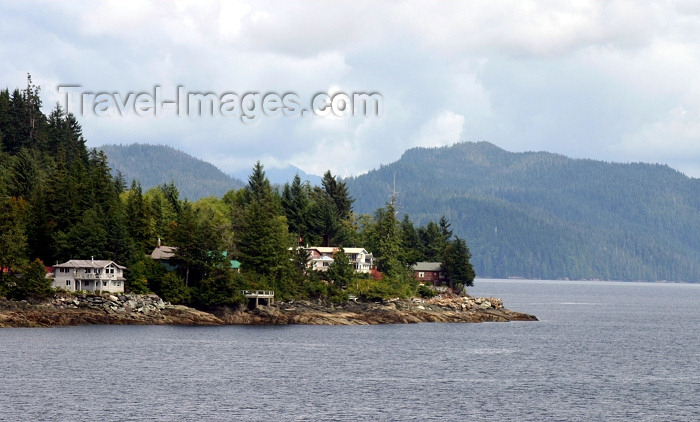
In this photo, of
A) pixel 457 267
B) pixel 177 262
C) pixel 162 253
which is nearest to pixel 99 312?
pixel 177 262

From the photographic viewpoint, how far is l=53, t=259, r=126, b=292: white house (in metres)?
122

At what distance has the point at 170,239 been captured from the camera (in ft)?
454

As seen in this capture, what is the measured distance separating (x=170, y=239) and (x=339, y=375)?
6057 centimetres

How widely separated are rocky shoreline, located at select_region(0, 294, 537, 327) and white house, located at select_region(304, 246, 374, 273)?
44.5 feet

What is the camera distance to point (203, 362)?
3556 inches

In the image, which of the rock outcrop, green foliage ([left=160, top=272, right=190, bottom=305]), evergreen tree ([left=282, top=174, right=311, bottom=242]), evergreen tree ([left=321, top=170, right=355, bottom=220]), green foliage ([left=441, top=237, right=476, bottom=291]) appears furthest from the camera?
evergreen tree ([left=321, top=170, right=355, bottom=220])

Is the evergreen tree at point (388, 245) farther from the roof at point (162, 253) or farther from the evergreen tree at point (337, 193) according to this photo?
the roof at point (162, 253)

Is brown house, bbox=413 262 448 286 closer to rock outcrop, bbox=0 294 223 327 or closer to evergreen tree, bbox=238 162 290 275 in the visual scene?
evergreen tree, bbox=238 162 290 275

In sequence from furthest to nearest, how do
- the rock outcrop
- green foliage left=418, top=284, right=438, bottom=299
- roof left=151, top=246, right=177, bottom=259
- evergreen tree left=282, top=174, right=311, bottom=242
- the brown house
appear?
the brown house, evergreen tree left=282, top=174, right=311, bottom=242, green foliage left=418, top=284, right=438, bottom=299, roof left=151, top=246, right=177, bottom=259, the rock outcrop

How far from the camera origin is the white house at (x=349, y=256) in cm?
15550

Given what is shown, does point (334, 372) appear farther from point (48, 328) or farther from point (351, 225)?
point (351, 225)

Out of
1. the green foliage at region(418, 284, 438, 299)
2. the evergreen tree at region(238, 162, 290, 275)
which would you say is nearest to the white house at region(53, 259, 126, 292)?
the evergreen tree at region(238, 162, 290, 275)

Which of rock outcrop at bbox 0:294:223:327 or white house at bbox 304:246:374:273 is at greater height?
white house at bbox 304:246:374:273

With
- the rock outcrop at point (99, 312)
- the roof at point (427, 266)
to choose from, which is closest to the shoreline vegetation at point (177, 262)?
the rock outcrop at point (99, 312)
